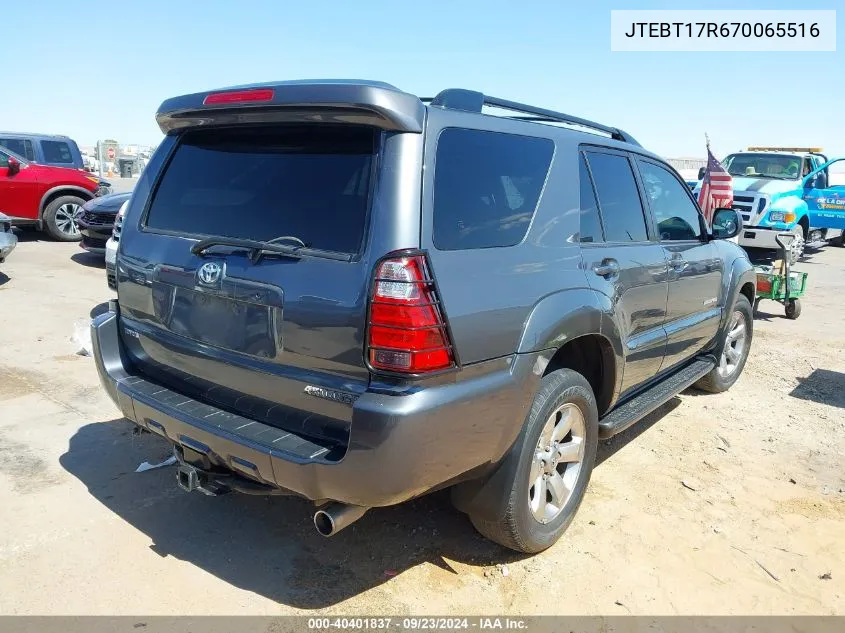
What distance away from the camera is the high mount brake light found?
8.92ft

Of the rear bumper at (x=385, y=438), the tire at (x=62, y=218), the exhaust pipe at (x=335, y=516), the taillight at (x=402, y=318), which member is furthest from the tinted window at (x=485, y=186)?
the tire at (x=62, y=218)

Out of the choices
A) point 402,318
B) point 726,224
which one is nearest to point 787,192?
point 726,224

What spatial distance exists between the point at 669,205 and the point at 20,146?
12.6 meters

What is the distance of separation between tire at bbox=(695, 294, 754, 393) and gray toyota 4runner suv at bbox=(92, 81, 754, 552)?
2.10 metres

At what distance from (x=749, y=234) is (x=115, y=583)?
10.3 meters

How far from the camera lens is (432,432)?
2412 millimetres

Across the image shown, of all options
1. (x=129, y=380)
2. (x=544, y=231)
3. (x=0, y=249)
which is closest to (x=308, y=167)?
(x=544, y=231)

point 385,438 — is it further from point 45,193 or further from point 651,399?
point 45,193

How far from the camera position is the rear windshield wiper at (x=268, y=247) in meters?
2.53

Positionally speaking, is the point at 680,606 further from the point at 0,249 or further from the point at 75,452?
the point at 0,249

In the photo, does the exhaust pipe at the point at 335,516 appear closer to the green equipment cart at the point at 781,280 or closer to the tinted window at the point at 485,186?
the tinted window at the point at 485,186

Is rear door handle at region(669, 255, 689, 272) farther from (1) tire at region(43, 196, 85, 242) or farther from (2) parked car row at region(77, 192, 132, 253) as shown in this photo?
(1) tire at region(43, 196, 85, 242)

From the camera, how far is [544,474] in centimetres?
321

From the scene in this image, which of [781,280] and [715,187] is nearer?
[781,280]
